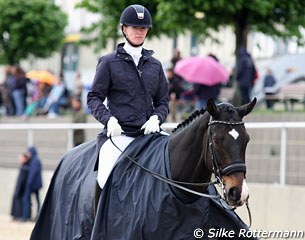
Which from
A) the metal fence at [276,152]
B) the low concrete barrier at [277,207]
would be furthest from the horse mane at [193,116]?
the low concrete barrier at [277,207]

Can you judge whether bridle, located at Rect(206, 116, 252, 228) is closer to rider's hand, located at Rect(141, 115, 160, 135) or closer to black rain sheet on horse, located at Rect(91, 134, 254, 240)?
black rain sheet on horse, located at Rect(91, 134, 254, 240)

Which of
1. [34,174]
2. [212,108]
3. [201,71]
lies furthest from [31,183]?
[212,108]

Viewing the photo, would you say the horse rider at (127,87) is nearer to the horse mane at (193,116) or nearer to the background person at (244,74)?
the horse mane at (193,116)

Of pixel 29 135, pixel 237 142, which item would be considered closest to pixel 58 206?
pixel 237 142

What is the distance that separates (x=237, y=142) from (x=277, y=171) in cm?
712

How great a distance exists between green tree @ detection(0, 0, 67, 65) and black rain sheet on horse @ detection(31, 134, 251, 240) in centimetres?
2346

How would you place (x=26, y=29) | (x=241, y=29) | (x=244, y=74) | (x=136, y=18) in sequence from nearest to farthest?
(x=136, y=18) → (x=244, y=74) → (x=241, y=29) → (x=26, y=29)

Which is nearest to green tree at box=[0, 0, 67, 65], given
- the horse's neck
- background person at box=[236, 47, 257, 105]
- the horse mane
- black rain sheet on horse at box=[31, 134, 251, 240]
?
background person at box=[236, 47, 257, 105]

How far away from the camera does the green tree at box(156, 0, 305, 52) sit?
18.3 meters

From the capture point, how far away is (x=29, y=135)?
1895 cm

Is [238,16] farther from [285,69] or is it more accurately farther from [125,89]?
[125,89]

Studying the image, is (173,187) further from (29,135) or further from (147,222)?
(29,135)

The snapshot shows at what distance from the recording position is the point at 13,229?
16.7 metres

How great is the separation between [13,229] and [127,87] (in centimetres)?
879
